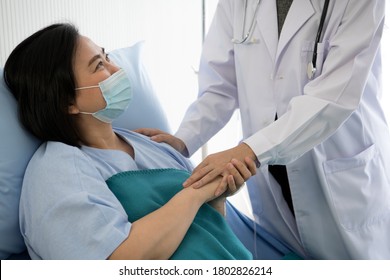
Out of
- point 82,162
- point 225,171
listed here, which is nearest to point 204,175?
point 225,171

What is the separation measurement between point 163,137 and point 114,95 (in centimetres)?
34

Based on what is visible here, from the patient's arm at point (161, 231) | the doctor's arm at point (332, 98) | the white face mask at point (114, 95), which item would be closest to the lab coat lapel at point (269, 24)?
the doctor's arm at point (332, 98)

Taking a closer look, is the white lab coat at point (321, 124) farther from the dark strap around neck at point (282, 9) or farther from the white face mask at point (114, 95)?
the white face mask at point (114, 95)

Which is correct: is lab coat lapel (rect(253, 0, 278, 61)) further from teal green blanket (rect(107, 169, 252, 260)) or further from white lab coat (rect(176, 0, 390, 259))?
teal green blanket (rect(107, 169, 252, 260))

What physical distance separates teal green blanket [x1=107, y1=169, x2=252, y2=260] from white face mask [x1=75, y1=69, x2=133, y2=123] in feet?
0.73

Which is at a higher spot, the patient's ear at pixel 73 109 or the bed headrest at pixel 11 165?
the patient's ear at pixel 73 109

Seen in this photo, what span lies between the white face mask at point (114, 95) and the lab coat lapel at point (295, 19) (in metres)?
0.53

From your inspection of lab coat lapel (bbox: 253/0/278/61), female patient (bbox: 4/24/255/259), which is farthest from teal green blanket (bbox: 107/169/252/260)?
lab coat lapel (bbox: 253/0/278/61)

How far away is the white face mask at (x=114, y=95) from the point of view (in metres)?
1.40

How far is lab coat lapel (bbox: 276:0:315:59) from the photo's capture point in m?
1.53

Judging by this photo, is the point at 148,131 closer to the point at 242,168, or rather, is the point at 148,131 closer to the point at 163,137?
the point at 163,137

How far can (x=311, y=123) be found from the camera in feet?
4.53

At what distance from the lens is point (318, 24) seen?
4.97 ft
